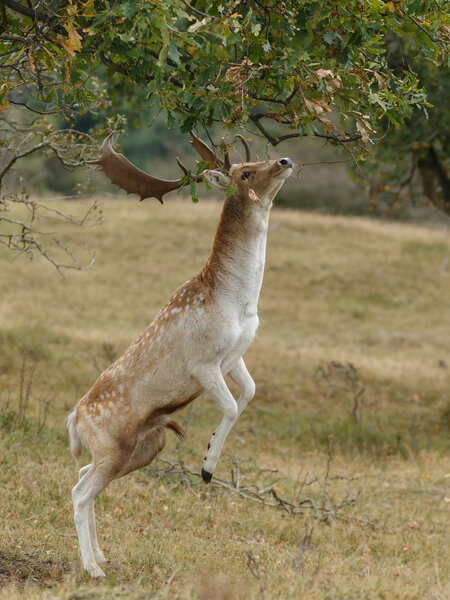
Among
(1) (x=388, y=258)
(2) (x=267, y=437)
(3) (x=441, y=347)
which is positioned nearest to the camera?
(2) (x=267, y=437)

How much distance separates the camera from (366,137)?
5.57m

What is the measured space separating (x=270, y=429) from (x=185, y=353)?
6.90 metres

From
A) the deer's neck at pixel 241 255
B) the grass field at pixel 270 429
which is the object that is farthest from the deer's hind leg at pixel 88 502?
the deer's neck at pixel 241 255

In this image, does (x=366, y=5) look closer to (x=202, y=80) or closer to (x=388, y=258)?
(x=202, y=80)

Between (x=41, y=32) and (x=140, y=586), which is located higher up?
(x=41, y=32)

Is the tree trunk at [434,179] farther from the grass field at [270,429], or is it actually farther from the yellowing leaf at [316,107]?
the yellowing leaf at [316,107]

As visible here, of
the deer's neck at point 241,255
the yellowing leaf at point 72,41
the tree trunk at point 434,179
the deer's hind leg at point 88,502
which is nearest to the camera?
the yellowing leaf at point 72,41

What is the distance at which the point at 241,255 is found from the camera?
5.98 metres

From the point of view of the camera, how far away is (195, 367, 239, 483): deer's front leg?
18.8 feet

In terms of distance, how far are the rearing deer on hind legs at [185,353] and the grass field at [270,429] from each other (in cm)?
84

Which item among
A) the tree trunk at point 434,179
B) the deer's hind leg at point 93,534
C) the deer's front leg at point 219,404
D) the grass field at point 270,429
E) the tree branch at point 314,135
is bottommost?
the grass field at point 270,429

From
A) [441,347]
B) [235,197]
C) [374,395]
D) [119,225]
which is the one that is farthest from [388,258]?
[235,197]

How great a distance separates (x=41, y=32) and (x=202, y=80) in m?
1.16

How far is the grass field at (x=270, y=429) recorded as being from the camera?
20.4 ft
